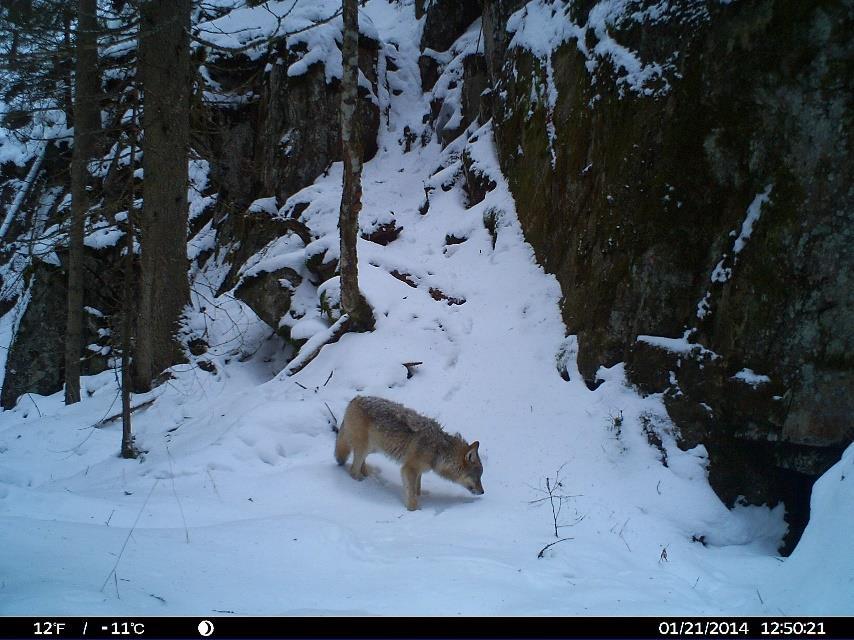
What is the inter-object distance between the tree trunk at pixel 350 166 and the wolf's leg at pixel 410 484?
395 cm

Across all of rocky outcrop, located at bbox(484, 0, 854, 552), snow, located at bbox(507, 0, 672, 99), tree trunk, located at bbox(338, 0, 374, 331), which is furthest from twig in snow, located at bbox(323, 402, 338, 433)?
snow, located at bbox(507, 0, 672, 99)

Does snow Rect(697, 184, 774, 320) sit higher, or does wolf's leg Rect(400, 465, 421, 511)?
snow Rect(697, 184, 774, 320)

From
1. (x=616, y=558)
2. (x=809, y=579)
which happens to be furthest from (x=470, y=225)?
(x=809, y=579)

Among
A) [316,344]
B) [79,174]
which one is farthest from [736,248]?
[79,174]

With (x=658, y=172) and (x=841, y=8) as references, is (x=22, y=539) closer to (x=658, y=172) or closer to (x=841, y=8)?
(x=658, y=172)

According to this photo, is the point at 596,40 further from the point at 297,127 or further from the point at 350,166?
the point at 297,127

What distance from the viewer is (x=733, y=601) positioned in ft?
13.0

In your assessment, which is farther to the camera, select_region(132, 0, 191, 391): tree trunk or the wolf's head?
select_region(132, 0, 191, 391): tree trunk

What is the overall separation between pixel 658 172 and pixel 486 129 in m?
7.90

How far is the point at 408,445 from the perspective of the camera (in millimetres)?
6348

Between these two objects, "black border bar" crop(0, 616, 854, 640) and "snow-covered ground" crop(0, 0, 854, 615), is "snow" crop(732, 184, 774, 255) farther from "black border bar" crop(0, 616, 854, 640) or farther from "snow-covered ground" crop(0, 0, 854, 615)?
"black border bar" crop(0, 616, 854, 640)

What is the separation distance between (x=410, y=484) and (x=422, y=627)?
3.02m

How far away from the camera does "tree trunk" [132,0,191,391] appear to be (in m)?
8.49

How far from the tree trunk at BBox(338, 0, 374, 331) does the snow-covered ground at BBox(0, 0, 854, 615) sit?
2.23ft
